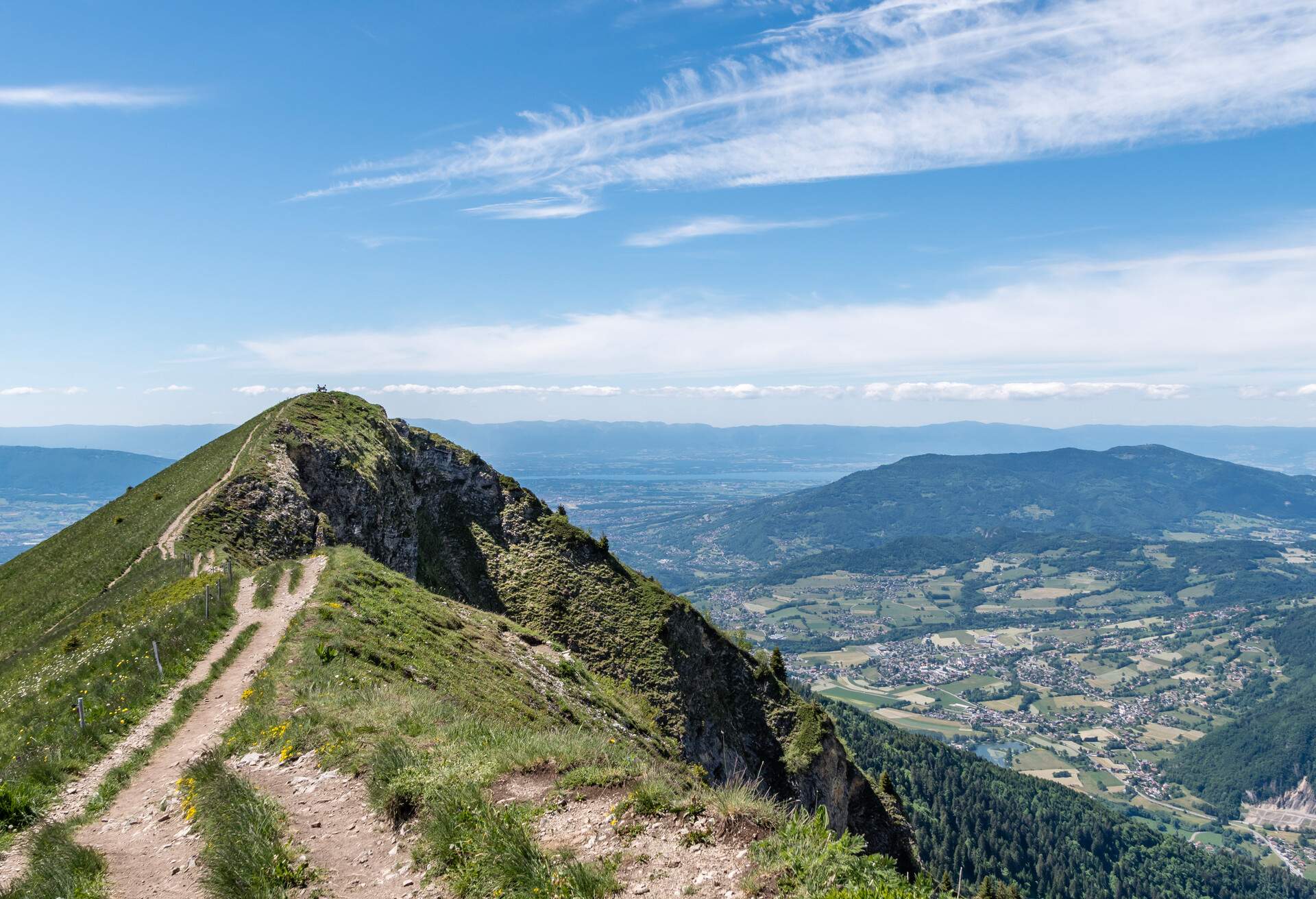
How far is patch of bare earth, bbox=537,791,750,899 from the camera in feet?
32.7

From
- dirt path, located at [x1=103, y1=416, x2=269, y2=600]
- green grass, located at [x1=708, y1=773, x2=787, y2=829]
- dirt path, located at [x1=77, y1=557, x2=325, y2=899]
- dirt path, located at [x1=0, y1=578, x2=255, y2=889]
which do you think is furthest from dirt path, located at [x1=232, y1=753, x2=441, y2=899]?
dirt path, located at [x1=103, y1=416, x2=269, y2=600]

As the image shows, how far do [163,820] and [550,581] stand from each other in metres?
53.1

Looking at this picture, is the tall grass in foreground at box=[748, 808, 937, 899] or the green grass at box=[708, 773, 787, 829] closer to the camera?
the tall grass in foreground at box=[748, 808, 937, 899]

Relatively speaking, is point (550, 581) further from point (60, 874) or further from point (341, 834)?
point (60, 874)

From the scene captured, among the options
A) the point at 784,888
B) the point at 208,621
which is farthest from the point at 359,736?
the point at 208,621

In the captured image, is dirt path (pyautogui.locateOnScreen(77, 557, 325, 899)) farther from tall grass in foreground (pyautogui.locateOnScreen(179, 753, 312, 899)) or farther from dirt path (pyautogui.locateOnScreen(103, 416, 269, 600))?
dirt path (pyautogui.locateOnScreen(103, 416, 269, 600))

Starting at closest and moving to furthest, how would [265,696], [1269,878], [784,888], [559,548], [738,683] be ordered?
1. [784,888]
2. [265,696]
3. [738,683]
4. [559,548]
5. [1269,878]

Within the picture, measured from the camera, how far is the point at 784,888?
9398 millimetres

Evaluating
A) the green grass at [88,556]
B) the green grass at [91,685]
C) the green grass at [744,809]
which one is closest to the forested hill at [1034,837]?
the green grass at [88,556]

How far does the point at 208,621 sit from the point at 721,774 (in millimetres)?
43474

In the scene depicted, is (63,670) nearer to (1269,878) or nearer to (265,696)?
(265,696)

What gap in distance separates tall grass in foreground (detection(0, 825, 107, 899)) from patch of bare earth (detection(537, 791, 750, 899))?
8.03m

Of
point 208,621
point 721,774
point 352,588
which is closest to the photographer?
point 208,621

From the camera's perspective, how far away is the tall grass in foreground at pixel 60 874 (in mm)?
11031
